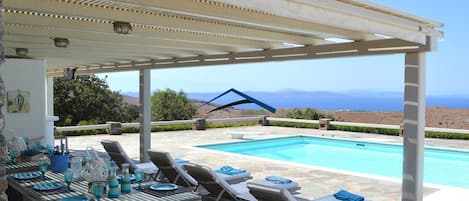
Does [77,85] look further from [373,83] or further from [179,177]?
[373,83]

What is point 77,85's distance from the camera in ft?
77.6

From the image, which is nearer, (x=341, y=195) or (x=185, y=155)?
(x=341, y=195)

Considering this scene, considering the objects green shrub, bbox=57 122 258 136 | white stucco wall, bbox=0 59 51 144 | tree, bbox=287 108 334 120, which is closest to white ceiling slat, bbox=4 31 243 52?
white stucco wall, bbox=0 59 51 144

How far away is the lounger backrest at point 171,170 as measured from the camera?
699cm

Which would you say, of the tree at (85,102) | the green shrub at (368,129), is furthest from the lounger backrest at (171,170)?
the tree at (85,102)

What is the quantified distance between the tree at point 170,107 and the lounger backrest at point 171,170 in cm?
Answer: 1845

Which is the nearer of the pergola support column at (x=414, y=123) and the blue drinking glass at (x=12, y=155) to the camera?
the pergola support column at (x=414, y=123)

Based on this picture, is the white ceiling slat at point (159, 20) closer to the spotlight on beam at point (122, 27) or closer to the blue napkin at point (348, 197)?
the spotlight on beam at point (122, 27)

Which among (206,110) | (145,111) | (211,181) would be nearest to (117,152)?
(211,181)

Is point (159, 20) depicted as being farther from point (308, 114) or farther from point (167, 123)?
point (308, 114)

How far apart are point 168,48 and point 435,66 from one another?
2245 inches


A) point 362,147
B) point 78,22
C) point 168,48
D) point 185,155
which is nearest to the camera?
point 78,22

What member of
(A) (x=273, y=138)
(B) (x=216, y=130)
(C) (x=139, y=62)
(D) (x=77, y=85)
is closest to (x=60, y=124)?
(D) (x=77, y=85)

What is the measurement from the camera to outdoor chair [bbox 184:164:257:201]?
615 centimetres
